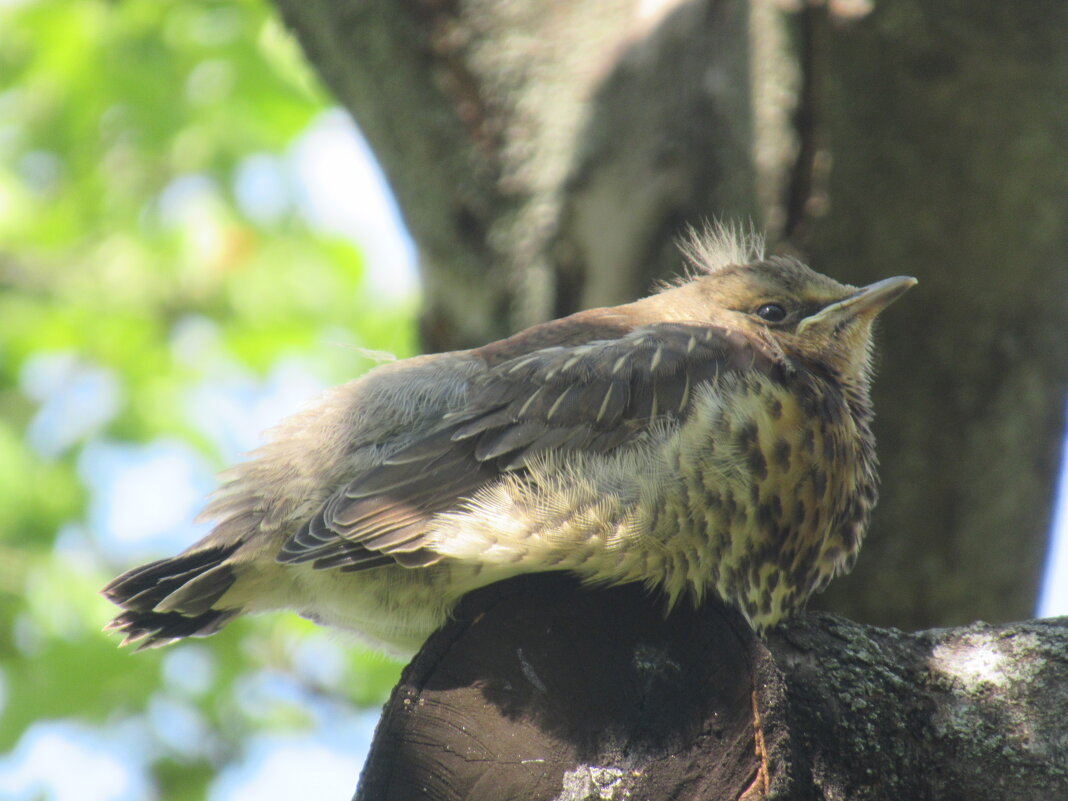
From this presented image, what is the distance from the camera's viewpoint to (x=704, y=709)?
1.88 metres

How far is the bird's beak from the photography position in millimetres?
3268

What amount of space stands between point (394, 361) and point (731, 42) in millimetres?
1702

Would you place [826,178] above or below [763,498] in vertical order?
above

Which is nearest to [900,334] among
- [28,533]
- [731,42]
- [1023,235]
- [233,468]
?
[1023,235]

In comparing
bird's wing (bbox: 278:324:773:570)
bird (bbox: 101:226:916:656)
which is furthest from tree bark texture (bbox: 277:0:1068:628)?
bird's wing (bbox: 278:324:773:570)

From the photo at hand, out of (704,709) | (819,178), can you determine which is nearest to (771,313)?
(819,178)

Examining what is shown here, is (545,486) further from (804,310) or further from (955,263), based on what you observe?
(955,263)

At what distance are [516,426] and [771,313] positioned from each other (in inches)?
42.6

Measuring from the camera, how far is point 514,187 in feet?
Answer: 14.2

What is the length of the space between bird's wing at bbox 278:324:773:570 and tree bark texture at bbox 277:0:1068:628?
1.17 m

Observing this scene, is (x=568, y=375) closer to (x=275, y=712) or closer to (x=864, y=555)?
(x=864, y=555)

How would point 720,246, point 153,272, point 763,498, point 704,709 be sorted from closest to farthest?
point 704,709 < point 763,498 < point 720,246 < point 153,272

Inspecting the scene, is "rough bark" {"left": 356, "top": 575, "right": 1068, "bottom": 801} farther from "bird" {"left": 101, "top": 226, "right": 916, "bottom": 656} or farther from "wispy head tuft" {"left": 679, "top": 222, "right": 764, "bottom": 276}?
"wispy head tuft" {"left": 679, "top": 222, "right": 764, "bottom": 276}

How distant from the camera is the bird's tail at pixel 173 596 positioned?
2.72 metres
